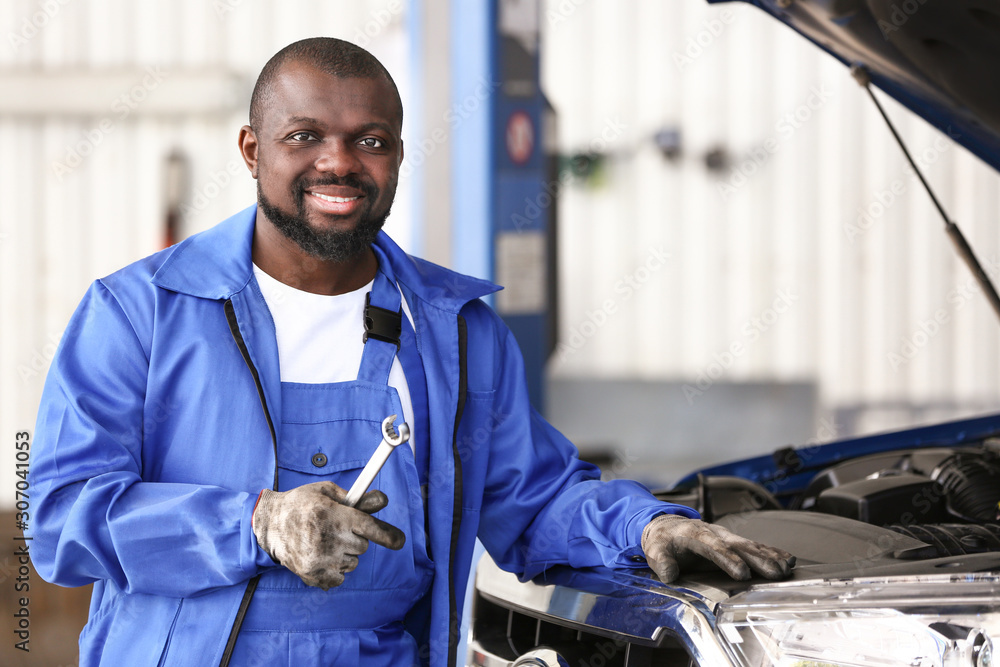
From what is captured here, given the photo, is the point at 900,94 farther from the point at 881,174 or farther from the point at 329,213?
the point at 881,174

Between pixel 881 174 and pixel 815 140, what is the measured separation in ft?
1.29

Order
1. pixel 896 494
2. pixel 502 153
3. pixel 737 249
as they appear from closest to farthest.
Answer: pixel 896 494
pixel 502 153
pixel 737 249

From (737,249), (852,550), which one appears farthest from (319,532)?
(737,249)

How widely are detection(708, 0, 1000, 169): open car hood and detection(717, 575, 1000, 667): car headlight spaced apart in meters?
1.06

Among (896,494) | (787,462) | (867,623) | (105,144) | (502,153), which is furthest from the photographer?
(105,144)

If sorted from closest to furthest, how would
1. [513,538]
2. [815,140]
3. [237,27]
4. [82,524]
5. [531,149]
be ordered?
[82,524]
[513,538]
[531,149]
[237,27]
[815,140]

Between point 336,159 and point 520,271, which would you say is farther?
point 520,271

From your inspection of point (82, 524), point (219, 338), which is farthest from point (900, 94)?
point (82, 524)

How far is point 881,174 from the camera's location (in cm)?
480

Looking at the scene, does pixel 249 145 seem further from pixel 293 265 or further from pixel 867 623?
pixel 867 623

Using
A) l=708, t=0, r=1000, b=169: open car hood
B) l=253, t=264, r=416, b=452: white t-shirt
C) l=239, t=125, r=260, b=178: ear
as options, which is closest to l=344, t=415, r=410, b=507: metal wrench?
l=253, t=264, r=416, b=452: white t-shirt

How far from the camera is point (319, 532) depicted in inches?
43.1

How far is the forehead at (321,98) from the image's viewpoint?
1.37m

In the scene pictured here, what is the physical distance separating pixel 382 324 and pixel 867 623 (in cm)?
80
